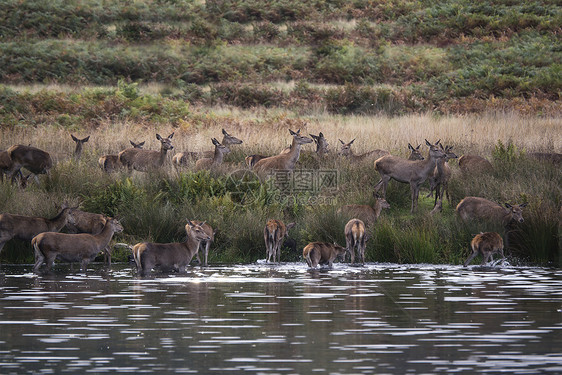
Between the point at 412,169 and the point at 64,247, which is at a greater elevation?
the point at 412,169

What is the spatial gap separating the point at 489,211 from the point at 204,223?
5.64 meters

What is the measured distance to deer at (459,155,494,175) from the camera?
2620 centimetres

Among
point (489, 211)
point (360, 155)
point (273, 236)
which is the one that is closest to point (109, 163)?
point (360, 155)

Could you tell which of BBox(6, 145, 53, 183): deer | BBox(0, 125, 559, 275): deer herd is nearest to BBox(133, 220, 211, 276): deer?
BBox(0, 125, 559, 275): deer herd

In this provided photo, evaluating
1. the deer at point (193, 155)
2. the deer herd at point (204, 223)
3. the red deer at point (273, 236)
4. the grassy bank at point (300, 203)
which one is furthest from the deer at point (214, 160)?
the red deer at point (273, 236)

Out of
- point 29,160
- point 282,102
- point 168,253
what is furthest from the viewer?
point 282,102

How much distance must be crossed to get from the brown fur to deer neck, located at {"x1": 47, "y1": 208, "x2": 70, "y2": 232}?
7679 mm

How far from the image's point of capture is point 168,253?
18578 millimetres

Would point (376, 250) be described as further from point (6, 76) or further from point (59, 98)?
point (6, 76)

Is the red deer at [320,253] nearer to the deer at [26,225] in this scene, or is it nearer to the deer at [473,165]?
the deer at [26,225]

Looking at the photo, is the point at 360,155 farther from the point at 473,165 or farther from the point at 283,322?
the point at 283,322

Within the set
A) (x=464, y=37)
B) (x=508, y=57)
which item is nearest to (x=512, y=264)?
(x=508, y=57)

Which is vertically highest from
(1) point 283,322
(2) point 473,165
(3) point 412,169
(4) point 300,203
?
(2) point 473,165

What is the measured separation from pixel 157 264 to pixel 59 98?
28.6m
